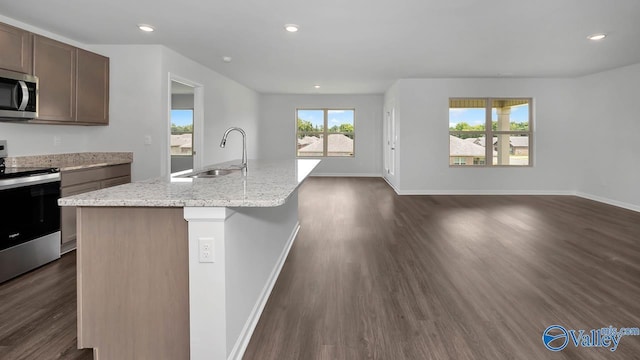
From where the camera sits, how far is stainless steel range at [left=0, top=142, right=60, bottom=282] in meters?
2.95

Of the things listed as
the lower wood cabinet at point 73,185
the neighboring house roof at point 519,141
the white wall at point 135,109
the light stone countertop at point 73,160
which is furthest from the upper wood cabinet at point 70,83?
the neighboring house roof at point 519,141

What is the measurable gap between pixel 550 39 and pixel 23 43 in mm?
5803

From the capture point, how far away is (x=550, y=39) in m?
4.70

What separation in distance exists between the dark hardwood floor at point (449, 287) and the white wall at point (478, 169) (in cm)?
240

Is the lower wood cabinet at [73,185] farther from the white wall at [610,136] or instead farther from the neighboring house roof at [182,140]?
the white wall at [610,136]

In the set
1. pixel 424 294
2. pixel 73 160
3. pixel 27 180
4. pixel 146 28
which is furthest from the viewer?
pixel 73 160

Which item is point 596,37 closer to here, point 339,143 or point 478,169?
point 478,169

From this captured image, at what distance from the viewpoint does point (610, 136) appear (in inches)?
267

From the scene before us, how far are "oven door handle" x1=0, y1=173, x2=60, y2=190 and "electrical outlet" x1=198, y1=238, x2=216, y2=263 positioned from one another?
7.50 feet

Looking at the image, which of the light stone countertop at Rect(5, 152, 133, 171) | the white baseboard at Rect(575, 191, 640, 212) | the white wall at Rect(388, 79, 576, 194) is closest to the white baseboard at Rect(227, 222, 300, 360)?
the light stone countertop at Rect(5, 152, 133, 171)

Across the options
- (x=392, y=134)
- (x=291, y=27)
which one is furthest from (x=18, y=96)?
(x=392, y=134)

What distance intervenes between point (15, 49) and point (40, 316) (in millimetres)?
2497

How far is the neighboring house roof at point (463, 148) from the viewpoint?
7.85 meters

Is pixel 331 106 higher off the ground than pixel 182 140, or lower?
higher
